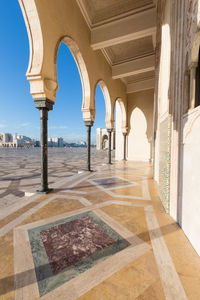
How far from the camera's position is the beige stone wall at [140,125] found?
918cm

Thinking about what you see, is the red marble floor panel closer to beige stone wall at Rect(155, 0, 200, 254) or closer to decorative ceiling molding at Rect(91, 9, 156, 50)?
beige stone wall at Rect(155, 0, 200, 254)

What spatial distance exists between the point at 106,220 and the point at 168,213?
98cm

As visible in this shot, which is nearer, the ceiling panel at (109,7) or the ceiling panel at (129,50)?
the ceiling panel at (109,7)

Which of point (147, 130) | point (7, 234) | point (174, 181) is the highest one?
point (147, 130)

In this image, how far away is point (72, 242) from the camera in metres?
1.57

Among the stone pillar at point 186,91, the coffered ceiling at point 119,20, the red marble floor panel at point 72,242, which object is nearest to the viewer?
the red marble floor panel at point 72,242

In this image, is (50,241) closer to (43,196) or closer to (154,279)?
(154,279)

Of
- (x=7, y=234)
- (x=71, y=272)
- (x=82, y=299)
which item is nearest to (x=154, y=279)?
(x=82, y=299)

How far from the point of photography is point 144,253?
54.4 inches

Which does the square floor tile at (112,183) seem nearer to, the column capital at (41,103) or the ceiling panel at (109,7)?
the column capital at (41,103)

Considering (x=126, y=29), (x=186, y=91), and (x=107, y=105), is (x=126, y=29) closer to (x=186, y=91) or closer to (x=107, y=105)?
(x=107, y=105)

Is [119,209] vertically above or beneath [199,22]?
beneath

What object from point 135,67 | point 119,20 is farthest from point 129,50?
point 119,20

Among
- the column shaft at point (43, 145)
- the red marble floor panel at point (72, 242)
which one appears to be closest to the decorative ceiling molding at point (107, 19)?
the column shaft at point (43, 145)
